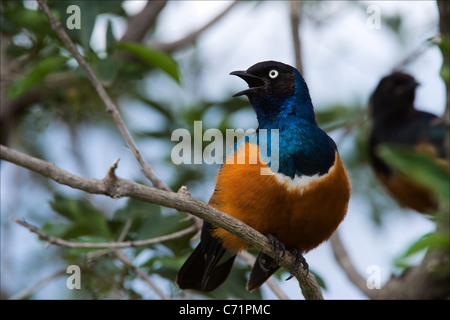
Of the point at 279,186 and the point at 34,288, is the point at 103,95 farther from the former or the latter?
the point at 34,288

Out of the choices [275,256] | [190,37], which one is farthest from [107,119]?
[275,256]

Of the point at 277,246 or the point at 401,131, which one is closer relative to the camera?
the point at 277,246

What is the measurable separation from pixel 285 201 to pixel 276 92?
0.80 metres

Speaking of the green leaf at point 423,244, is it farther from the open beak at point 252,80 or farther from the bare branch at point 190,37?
the bare branch at point 190,37

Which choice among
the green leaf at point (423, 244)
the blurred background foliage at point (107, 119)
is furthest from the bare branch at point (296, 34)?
the green leaf at point (423, 244)

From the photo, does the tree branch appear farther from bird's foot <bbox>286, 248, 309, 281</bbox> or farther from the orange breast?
bird's foot <bbox>286, 248, 309, 281</bbox>

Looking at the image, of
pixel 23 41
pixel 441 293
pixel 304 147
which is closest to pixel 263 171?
pixel 304 147

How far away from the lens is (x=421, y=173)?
1974 mm

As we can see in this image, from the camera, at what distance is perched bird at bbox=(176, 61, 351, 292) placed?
11.9 ft

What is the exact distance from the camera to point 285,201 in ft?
11.8

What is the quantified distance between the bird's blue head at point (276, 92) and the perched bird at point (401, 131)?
187 cm

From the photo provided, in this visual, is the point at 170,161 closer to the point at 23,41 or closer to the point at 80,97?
the point at 80,97

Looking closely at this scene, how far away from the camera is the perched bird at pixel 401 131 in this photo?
580cm

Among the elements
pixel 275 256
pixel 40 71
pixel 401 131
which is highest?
pixel 40 71
